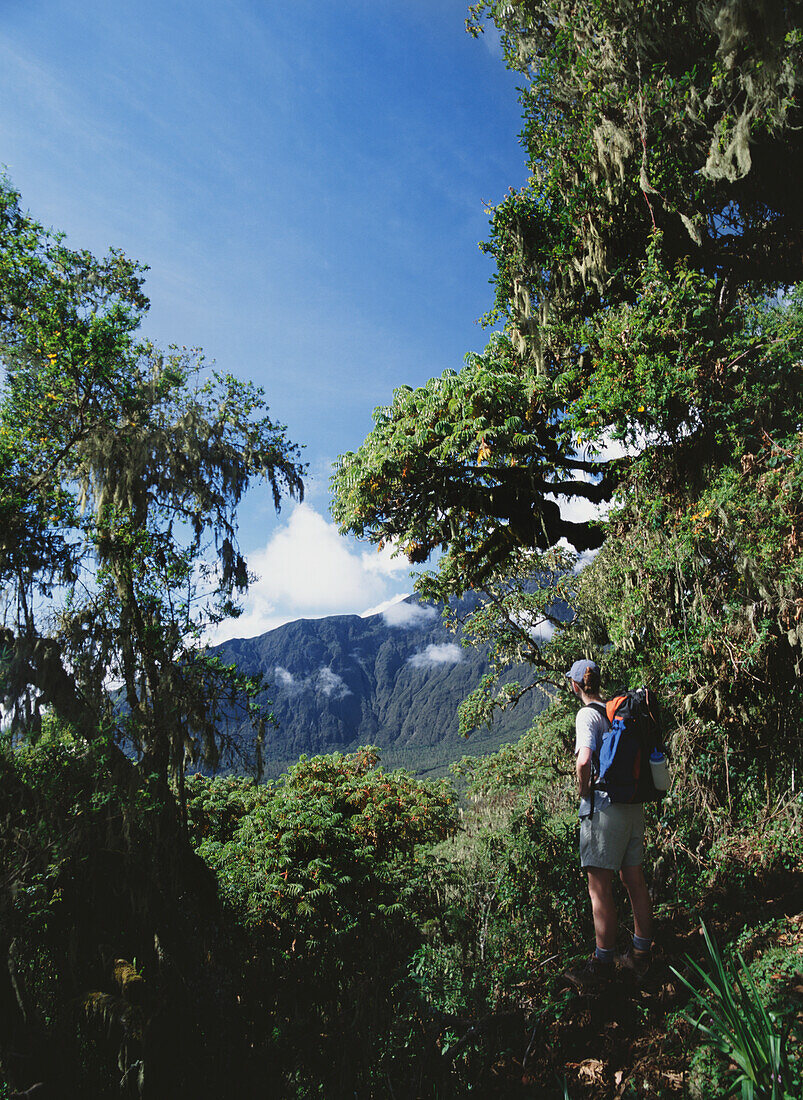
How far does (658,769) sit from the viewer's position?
12.5 ft

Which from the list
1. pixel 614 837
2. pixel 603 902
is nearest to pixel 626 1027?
pixel 603 902

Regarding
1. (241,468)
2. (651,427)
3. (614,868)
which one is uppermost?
(241,468)

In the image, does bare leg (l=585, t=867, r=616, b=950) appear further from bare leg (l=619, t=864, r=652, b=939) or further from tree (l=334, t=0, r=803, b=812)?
tree (l=334, t=0, r=803, b=812)

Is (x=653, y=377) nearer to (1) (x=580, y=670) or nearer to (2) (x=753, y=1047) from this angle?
(1) (x=580, y=670)

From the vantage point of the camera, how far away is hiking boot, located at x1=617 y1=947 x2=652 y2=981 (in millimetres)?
3738

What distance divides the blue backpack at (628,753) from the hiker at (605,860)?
7 centimetres

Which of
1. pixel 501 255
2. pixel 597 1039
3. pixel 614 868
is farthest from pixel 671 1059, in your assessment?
pixel 501 255

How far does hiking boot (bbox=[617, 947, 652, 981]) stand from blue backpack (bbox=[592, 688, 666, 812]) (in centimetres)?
107

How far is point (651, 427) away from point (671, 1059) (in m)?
6.77

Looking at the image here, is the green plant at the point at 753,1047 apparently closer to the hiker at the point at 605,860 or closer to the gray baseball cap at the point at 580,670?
the hiker at the point at 605,860

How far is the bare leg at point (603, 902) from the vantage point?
3740 mm

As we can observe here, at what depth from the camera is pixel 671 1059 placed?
3.04 meters

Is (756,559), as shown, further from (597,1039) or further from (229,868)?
(229,868)

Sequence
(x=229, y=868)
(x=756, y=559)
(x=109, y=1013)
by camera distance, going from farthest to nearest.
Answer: (x=229, y=868) < (x=756, y=559) < (x=109, y=1013)
